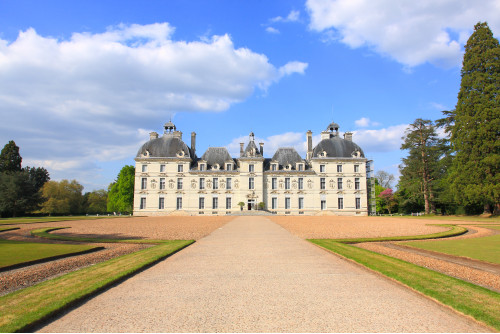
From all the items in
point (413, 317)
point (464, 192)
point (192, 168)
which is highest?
point (192, 168)

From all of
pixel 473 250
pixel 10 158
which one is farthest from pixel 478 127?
pixel 10 158

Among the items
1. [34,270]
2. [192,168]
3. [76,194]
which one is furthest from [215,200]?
[34,270]

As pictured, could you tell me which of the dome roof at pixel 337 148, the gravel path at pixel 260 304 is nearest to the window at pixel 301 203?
the dome roof at pixel 337 148

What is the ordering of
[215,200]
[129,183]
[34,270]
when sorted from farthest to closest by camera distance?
[129,183] → [215,200] → [34,270]

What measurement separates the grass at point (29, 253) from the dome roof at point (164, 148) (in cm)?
4025

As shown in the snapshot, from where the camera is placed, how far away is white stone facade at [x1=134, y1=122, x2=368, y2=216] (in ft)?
164

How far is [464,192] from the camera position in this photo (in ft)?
108

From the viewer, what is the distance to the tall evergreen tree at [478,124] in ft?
103

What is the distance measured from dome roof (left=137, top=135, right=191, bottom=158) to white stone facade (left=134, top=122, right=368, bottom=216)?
16 cm

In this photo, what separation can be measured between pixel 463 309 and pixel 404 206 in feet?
174

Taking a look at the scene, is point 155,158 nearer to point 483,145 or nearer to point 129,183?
point 129,183

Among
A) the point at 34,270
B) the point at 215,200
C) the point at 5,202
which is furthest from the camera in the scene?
the point at 215,200

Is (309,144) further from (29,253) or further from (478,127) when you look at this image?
(29,253)

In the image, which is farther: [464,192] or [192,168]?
[192,168]
